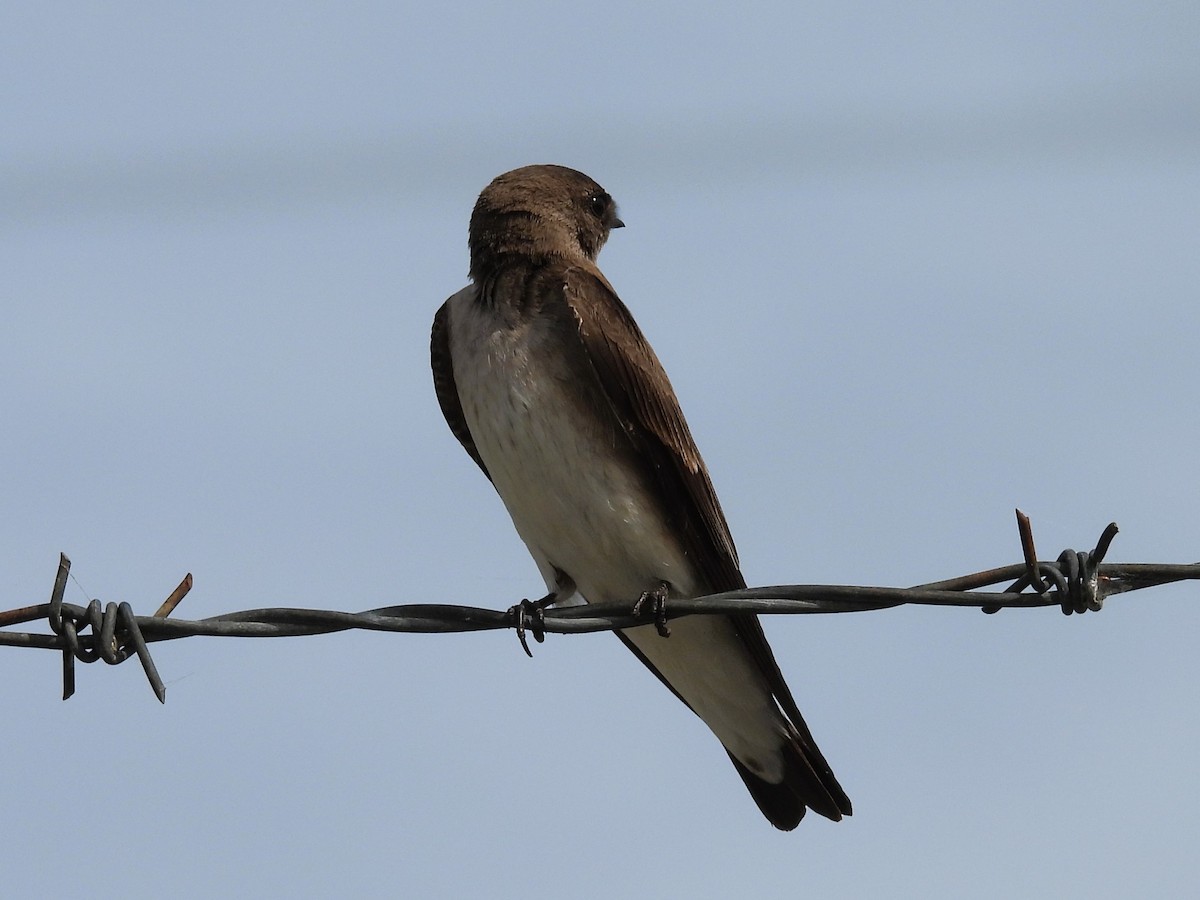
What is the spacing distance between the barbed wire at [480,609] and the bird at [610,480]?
1357 mm

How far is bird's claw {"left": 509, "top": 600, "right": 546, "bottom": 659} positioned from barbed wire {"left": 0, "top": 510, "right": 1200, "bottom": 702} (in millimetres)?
502

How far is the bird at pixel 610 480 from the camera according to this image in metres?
6.02

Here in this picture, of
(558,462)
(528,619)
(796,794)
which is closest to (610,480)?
(558,462)

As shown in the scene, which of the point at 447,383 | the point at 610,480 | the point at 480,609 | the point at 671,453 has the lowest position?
the point at 480,609

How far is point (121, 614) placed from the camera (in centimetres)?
415

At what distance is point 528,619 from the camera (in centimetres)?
534

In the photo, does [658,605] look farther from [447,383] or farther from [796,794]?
[447,383]

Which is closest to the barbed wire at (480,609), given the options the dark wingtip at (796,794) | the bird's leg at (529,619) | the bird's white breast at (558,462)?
the bird's leg at (529,619)

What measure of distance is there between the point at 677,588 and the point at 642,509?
0.34 m

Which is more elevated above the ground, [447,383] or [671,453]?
[447,383]

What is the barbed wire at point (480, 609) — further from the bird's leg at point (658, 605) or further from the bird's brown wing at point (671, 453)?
the bird's brown wing at point (671, 453)

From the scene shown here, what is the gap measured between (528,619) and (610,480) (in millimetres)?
861

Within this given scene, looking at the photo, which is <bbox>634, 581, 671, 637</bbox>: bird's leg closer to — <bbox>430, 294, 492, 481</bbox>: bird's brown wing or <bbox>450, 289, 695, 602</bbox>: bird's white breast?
<bbox>450, 289, 695, 602</bbox>: bird's white breast

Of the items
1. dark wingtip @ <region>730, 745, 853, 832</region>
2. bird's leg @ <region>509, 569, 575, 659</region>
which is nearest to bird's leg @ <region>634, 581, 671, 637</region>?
bird's leg @ <region>509, 569, 575, 659</region>
